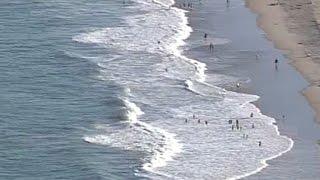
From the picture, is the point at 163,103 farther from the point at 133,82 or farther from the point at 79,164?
the point at 79,164

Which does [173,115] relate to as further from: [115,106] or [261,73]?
[261,73]

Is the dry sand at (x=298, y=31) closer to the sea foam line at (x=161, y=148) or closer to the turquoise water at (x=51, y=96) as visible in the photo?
the sea foam line at (x=161, y=148)

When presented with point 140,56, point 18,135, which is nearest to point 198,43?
point 140,56

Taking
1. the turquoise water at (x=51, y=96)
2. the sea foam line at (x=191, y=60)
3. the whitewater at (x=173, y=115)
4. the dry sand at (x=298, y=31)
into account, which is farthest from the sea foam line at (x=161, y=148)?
the dry sand at (x=298, y=31)

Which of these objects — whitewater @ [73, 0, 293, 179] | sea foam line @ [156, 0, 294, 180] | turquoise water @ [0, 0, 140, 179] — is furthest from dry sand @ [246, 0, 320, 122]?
turquoise water @ [0, 0, 140, 179]

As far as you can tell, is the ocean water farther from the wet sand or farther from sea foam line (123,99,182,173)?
the wet sand
